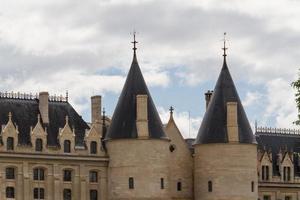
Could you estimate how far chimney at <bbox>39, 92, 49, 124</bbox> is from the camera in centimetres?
10769

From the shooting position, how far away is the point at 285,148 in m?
126

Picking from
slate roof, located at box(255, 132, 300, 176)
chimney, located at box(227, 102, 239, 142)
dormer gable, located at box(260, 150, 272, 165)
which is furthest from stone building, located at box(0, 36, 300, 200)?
slate roof, located at box(255, 132, 300, 176)

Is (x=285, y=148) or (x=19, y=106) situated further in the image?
(x=285, y=148)

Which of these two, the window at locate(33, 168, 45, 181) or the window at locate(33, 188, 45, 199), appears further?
the window at locate(33, 168, 45, 181)

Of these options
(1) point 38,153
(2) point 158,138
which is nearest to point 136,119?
(2) point 158,138

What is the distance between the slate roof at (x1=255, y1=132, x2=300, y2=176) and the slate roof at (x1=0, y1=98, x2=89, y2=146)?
24.8 m

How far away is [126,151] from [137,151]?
114 cm

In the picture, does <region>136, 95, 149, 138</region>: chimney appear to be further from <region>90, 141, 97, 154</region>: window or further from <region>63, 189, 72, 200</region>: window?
<region>63, 189, 72, 200</region>: window

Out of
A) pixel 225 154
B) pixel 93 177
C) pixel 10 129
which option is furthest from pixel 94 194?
pixel 225 154

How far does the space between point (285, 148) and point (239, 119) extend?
54.0 feet

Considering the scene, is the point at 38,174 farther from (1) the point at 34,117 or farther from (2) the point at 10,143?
(1) the point at 34,117

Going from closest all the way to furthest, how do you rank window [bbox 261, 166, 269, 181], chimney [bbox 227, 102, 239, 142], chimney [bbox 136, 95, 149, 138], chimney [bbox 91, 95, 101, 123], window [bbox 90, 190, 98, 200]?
chimney [bbox 136, 95, 149, 138]
window [bbox 90, 190, 98, 200]
chimney [bbox 227, 102, 239, 142]
chimney [bbox 91, 95, 101, 123]
window [bbox 261, 166, 269, 181]

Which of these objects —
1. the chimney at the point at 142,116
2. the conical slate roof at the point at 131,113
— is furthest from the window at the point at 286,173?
the chimney at the point at 142,116

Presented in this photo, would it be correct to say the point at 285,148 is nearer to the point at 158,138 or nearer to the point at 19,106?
the point at 158,138
